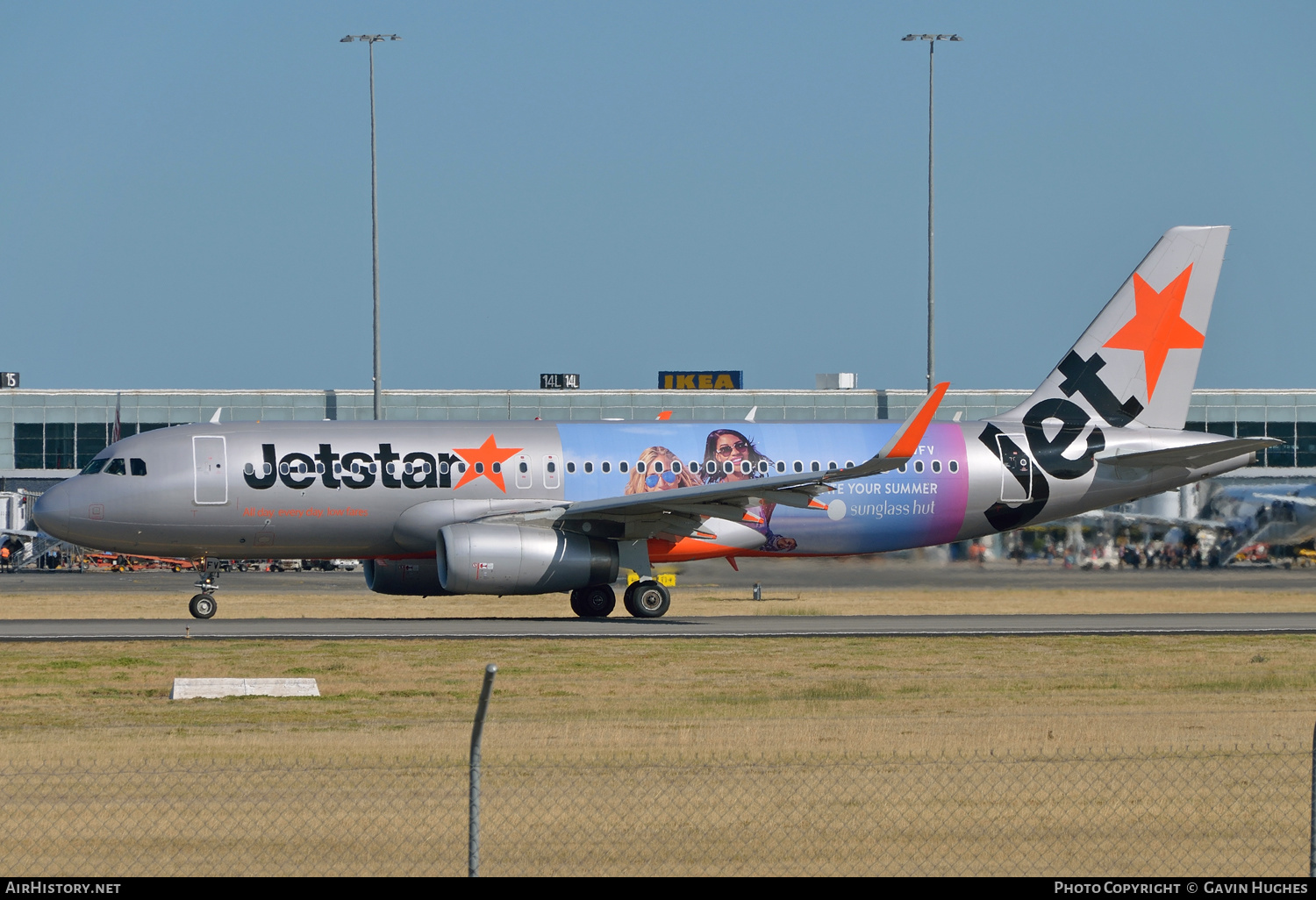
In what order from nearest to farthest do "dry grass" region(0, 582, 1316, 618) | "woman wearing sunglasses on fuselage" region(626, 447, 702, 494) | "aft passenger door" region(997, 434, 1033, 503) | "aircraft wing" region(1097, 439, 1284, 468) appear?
"woman wearing sunglasses on fuselage" region(626, 447, 702, 494), "aircraft wing" region(1097, 439, 1284, 468), "aft passenger door" region(997, 434, 1033, 503), "dry grass" region(0, 582, 1316, 618)

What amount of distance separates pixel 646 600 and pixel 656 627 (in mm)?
2809

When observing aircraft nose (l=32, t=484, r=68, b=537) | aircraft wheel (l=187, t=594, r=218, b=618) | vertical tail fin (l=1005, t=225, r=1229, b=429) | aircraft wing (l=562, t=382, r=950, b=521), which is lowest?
aircraft wheel (l=187, t=594, r=218, b=618)

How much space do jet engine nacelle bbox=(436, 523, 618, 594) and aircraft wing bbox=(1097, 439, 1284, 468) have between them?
44.7ft

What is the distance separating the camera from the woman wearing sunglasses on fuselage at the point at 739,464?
37844 millimetres

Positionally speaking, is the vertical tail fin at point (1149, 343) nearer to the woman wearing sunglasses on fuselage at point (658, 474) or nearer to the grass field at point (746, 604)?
the grass field at point (746, 604)

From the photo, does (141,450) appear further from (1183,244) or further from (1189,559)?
(1189,559)

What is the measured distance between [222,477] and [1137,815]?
25853mm

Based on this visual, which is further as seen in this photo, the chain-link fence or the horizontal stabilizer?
the horizontal stabilizer

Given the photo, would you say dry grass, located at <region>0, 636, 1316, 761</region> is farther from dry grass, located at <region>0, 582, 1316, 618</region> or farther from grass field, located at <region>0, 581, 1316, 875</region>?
dry grass, located at <region>0, 582, 1316, 618</region>

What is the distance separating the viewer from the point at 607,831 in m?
13.1

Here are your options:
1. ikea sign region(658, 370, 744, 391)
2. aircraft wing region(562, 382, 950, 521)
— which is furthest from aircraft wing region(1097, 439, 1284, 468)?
ikea sign region(658, 370, 744, 391)

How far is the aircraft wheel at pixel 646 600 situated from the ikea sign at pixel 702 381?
62.3 m

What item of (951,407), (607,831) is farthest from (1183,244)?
(951,407)

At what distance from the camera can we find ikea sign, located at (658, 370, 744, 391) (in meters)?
98.7
